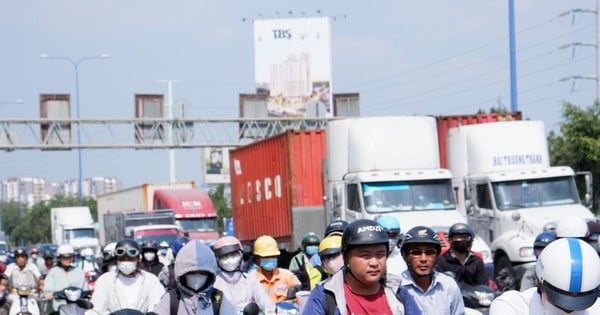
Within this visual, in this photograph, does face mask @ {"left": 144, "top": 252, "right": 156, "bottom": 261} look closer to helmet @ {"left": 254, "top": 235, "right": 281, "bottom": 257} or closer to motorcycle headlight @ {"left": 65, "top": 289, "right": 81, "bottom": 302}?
helmet @ {"left": 254, "top": 235, "right": 281, "bottom": 257}

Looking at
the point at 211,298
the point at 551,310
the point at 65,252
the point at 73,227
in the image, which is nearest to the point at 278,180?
the point at 65,252

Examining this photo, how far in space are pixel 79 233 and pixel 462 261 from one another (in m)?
43.9

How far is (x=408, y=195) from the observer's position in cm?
1977

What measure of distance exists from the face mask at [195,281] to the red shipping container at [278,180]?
17.3m

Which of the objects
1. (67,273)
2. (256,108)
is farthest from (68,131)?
(67,273)

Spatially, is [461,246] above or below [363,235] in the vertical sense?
below

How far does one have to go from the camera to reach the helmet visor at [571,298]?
4188mm

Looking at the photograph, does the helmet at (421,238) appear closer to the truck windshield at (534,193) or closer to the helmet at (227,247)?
the helmet at (227,247)

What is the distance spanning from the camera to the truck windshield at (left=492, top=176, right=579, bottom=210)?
20.9 metres

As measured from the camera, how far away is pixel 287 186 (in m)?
24.3

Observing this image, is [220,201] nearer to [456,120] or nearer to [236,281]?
[456,120]

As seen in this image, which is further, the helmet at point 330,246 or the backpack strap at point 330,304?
the helmet at point 330,246

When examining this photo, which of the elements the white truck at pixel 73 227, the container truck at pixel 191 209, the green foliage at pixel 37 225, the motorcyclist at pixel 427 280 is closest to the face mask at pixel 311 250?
the motorcyclist at pixel 427 280

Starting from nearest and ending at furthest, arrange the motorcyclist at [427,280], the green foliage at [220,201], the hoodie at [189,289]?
1. the hoodie at [189,289]
2. the motorcyclist at [427,280]
3. the green foliage at [220,201]
